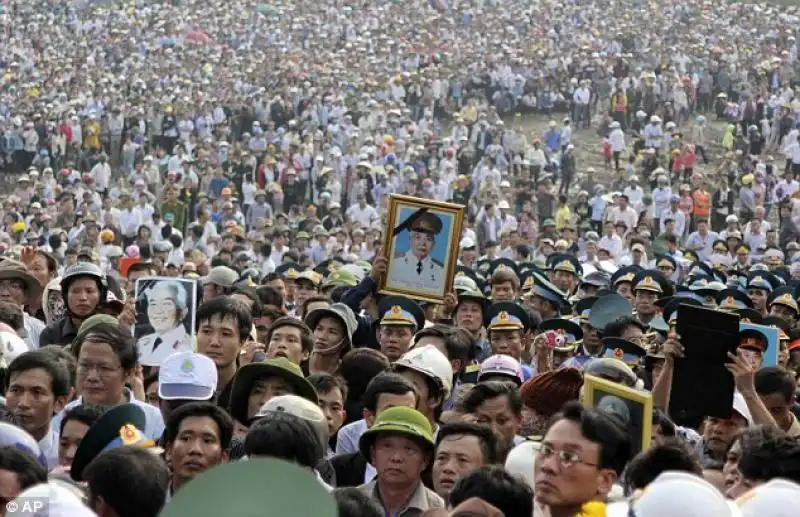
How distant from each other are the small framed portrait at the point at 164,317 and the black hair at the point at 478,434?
97.5 inches

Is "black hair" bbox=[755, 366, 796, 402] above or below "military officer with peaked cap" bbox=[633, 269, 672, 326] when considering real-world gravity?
above

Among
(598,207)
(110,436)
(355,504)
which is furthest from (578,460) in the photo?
(598,207)

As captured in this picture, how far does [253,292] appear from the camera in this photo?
11531 mm

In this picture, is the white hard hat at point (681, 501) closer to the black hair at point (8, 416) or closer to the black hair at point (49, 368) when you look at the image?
the black hair at point (8, 416)

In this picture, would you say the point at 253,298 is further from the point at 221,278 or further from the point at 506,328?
the point at 221,278

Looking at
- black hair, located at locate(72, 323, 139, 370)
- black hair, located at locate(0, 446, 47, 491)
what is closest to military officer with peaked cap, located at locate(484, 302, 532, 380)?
black hair, located at locate(72, 323, 139, 370)

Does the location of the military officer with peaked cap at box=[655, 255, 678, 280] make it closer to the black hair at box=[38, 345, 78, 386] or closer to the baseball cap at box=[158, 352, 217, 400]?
the baseball cap at box=[158, 352, 217, 400]

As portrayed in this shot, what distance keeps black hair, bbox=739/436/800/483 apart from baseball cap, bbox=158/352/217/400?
2.43m

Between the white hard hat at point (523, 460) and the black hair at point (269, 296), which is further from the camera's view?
the black hair at point (269, 296)

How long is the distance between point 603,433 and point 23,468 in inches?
70.4

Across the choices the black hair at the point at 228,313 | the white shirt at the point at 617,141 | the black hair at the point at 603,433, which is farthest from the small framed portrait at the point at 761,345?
the white shirt at the point at 617,141

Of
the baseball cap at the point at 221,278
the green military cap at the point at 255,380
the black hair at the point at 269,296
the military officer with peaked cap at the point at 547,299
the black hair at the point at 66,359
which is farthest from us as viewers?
the baseball cap at the point at 221,278

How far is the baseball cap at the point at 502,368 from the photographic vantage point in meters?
8.72

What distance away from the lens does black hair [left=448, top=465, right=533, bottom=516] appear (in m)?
5.41
